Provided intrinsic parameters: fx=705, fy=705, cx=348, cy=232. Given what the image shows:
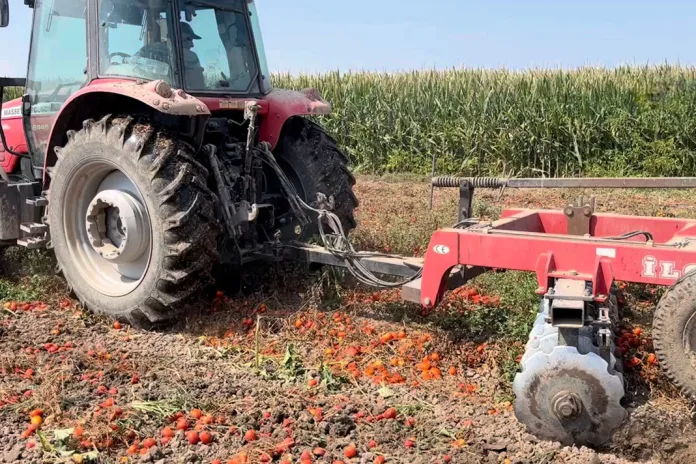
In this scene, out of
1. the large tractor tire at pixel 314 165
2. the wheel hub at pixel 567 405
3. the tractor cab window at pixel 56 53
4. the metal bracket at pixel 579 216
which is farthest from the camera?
the large tractor tire at pixel 314 165

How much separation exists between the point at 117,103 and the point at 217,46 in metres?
0.83

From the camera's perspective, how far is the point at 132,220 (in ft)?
14.8

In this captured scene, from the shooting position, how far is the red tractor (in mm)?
4387

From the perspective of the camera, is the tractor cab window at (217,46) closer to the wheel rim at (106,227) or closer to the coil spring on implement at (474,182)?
the wheel rim at (106,227)

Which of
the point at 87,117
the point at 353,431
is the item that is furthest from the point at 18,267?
the point at 353,431

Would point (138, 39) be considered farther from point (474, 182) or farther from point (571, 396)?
point (571, 396)

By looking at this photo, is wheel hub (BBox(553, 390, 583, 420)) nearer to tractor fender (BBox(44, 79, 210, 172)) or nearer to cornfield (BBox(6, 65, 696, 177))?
tractor fender (BBox(44, 79, 210, 172))

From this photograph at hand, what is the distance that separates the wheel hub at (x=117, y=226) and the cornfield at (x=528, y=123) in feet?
27.2

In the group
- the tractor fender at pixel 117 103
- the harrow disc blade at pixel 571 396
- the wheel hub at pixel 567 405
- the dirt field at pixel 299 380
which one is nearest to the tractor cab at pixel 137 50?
the tractor fender at pixel 117 103

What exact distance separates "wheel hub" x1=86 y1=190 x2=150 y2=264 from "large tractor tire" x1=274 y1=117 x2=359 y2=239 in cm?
128

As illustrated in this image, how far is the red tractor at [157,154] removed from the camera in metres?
4.39

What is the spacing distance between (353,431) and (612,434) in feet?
3.70

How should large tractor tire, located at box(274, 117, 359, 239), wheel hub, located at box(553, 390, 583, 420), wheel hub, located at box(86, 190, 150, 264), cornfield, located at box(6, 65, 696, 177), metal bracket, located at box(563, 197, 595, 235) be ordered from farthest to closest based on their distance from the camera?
1. cornfield, located at box(6, 65, 696, 177)
2. large tractor tire, located at box(274, 117, 359, 239)
3. wheel hub, located at box(86, 190, 150, 264)
4. metal bracket, located at box(563, 197, 595, 235)
5. wheel hub, located at box(553, 390, 583, 420)

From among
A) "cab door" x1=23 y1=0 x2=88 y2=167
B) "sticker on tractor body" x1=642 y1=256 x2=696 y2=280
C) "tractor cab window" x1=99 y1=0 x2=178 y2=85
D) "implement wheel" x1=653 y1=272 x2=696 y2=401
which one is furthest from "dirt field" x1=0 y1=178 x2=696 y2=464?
"tractor cab window" x1=99 y1=0 x2=178 y2=85
